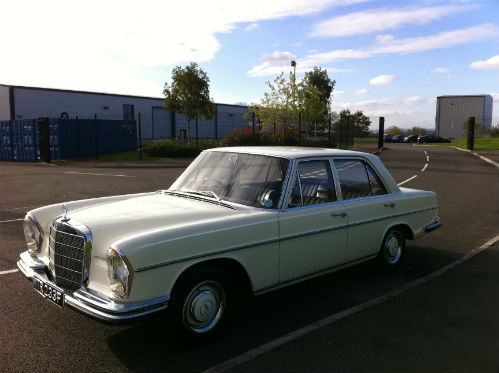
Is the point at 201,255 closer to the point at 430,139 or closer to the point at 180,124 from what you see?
the point at 180,124

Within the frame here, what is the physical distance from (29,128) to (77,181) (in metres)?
15.1

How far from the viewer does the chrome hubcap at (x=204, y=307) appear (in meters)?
3.30

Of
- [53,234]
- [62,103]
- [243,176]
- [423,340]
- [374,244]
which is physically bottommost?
[423,340]

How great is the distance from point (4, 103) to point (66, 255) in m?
38.8

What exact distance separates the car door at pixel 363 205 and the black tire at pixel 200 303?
5.38 feet

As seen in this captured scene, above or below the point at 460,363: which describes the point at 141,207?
above

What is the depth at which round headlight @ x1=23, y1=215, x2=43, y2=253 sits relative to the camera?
396 cm

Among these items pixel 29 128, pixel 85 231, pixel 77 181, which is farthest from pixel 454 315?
pixel 29 128

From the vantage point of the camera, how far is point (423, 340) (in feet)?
11.7

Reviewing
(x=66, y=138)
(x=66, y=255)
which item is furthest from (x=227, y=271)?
(x=66, y=138)

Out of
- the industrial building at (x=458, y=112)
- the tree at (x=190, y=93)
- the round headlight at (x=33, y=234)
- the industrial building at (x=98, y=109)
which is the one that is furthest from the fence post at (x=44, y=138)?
the industrial building at (x=458, y=112)

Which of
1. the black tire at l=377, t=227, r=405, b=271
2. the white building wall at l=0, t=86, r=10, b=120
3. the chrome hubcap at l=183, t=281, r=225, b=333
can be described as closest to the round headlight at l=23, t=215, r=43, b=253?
the chrome hubcap at l=183, t=281, r=225, b=333

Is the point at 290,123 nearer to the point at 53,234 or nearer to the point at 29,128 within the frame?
the point at 29,128

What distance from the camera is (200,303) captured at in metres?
3.34
